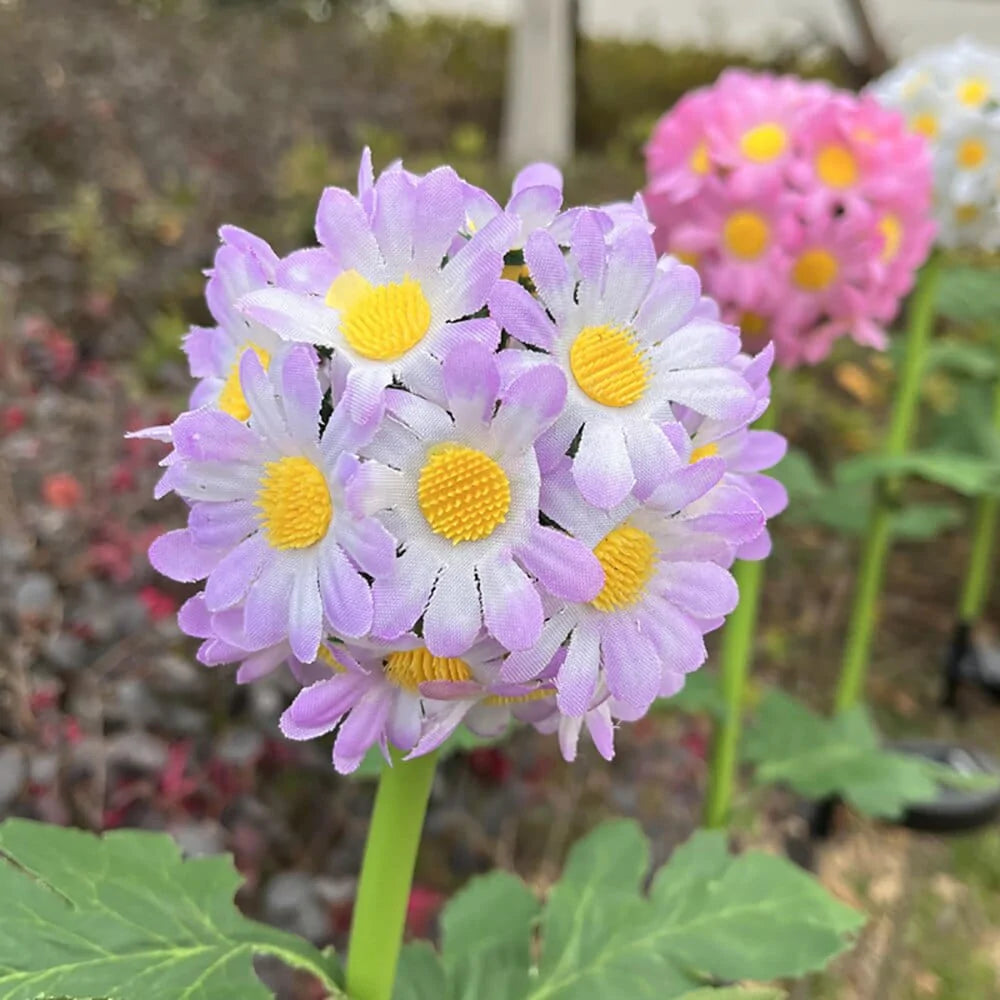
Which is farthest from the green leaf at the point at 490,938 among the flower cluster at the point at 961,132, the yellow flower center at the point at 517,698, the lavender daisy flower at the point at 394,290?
the flower cluster at the point at 961,132

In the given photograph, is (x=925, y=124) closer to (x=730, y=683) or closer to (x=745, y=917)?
(x=730, y=683)

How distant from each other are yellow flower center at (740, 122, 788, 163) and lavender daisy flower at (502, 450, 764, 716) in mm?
721

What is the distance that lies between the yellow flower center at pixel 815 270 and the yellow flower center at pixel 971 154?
0.46 meters

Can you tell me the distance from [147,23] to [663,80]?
2.47 m

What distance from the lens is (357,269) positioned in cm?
55

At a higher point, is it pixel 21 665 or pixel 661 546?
pixel 661 546

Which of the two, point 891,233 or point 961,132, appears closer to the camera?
point 891,233

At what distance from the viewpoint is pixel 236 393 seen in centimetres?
59

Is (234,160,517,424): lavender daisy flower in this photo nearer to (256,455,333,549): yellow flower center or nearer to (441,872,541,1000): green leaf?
(256,455,333,549): yellow flower center

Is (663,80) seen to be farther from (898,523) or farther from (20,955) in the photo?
(20,955)

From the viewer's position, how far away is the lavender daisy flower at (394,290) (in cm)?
50

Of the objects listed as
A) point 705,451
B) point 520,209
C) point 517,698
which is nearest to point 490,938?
point 517,698

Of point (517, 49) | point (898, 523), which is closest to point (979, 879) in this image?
point (898, 523)

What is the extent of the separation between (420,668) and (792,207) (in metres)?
0.79
